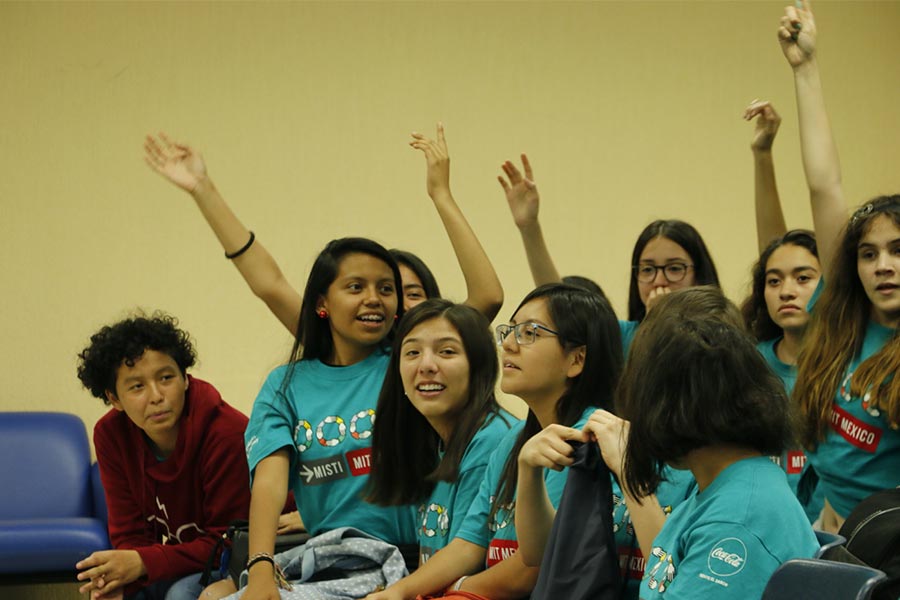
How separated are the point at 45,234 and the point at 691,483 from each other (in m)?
3.25

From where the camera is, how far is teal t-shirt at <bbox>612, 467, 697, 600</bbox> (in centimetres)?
205

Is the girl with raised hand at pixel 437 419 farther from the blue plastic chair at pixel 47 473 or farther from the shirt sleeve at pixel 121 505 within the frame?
the blue plastic chair at pixel 47 473

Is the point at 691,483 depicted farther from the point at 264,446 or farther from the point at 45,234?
the point at 45,234

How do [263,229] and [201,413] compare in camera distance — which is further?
[263,229]

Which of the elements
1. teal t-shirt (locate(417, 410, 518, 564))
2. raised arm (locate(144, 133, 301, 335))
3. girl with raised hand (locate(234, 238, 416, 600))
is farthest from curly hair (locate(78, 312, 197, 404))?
teal t-shirt (locate(417, 410, 518, 564))

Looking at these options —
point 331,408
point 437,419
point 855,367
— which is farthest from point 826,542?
point 331,408

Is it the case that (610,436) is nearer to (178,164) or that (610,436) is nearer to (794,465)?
(794,465)

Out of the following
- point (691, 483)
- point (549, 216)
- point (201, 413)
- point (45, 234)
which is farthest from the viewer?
point (549, 216)

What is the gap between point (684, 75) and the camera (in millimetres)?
4953

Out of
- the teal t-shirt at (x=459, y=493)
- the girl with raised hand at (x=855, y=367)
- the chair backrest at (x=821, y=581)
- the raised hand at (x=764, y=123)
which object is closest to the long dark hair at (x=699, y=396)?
the chair backrest at (x=821, y=581)

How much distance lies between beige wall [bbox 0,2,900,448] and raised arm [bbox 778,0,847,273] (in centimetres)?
220

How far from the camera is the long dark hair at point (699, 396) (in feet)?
5.49

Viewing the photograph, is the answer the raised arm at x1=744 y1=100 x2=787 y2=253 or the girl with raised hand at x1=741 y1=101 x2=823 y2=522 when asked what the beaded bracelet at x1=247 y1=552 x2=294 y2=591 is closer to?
the girl with raised hand at x1=741 y1=101 x2=823 y2=522

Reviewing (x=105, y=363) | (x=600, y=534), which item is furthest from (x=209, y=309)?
(x=600, y=534)
